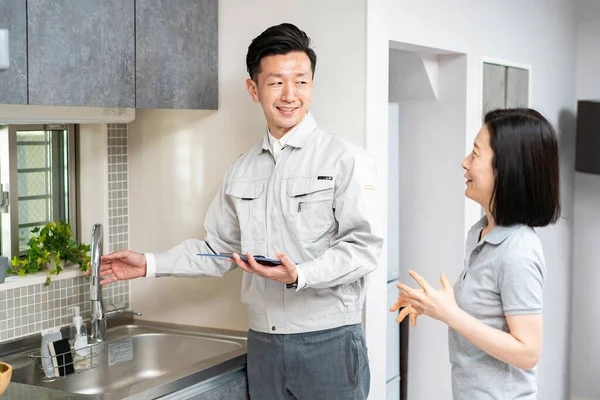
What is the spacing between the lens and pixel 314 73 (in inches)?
115

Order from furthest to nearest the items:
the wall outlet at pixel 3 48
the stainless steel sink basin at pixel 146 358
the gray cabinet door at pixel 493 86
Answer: the gray cabinet door at pixel 493 86 → the stainless steel sink basin at pixel 146 358 → the wall outlet at pixel 3 48

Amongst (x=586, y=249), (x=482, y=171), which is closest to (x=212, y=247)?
(x=482, y=171)

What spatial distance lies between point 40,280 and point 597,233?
12.8 feet

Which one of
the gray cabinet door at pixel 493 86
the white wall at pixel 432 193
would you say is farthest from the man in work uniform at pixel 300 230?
the gray cabinet door at pixel 493 86

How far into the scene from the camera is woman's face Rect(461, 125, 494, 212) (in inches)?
81.6

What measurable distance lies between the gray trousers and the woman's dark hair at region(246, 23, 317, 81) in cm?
86

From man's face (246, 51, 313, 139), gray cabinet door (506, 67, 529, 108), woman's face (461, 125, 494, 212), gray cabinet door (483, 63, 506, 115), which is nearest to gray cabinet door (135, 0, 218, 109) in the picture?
man's face (246, 51, 313, 139)

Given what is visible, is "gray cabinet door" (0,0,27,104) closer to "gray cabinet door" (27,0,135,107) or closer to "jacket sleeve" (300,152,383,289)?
"gray cabinet door" (27,0,135,107)

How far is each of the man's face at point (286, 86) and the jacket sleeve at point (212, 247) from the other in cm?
29

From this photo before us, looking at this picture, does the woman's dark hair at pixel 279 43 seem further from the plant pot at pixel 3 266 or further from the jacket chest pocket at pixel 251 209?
the plant pot at pixel 3 266

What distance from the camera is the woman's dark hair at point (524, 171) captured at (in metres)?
2.04

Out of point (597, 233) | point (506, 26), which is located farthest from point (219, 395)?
point (597, 233)

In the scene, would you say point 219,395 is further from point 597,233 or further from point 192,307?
point 597,233

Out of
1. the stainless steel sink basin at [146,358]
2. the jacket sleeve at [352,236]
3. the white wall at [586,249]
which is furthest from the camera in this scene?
the white wall at [586,249]
